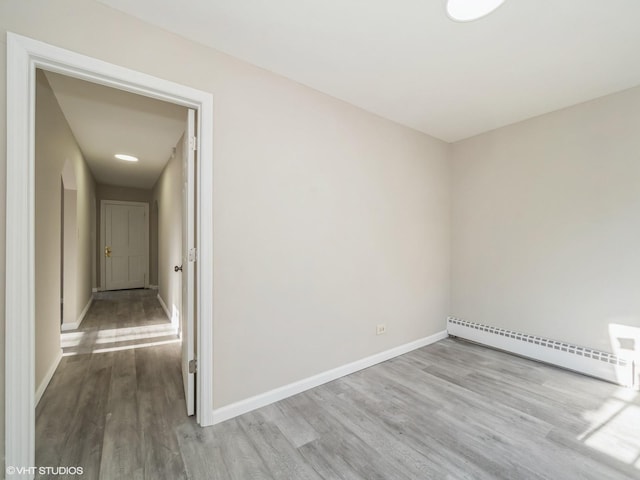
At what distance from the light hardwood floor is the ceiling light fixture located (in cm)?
257

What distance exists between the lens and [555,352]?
2.83 m

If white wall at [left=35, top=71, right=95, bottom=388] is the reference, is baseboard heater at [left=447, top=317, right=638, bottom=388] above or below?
below

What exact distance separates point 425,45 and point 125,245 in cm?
743

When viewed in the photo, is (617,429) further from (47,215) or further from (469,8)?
(47,215)

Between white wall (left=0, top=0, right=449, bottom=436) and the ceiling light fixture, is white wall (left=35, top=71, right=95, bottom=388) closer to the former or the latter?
white wall (left=0, top=0, right=449, bottom=436)

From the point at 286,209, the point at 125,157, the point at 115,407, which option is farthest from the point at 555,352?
the point at 125,157

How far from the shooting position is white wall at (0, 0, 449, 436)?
5.74ft

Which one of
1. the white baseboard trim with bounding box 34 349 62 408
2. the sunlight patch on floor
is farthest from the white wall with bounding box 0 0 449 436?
the sunlight patch on floor

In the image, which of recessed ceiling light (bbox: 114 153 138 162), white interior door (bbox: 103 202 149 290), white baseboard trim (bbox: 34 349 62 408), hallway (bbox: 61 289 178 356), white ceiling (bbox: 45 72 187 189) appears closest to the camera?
white baseboard trim (bbox: 34 349 62 408)

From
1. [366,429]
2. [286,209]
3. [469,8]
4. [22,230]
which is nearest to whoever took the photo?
[22,230]

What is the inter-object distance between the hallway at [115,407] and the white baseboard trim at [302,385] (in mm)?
235

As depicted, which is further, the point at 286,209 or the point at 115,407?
the point at 286,209

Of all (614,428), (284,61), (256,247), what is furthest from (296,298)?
(614,428)

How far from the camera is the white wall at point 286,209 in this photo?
1.75 metres
